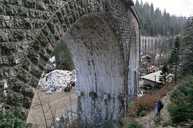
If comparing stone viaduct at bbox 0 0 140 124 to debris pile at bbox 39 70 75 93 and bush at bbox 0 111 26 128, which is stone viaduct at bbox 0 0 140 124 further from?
debris pile at bbox 39 70 75 93

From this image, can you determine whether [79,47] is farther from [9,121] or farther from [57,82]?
[57,82]

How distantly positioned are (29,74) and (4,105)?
680mm

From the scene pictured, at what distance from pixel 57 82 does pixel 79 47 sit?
15.5m

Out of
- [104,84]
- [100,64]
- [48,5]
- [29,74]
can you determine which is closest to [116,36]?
[100,64]

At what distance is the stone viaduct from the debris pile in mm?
9237

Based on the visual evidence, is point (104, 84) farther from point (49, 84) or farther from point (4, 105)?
point (49, 84)

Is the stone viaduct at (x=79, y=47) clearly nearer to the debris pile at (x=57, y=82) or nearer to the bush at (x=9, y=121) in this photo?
the bush at (x=9, y=121)

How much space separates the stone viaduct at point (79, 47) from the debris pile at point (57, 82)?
9237 mm

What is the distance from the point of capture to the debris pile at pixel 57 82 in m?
24.7

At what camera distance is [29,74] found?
4.57m

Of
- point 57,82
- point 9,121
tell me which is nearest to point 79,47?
point 9,121

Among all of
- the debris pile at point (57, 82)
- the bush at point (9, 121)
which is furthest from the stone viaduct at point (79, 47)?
the debris pile at point (57, 82)

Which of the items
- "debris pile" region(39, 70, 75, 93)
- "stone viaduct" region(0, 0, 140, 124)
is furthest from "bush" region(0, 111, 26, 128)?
"debris pile" region(39, 70, 75, 93)

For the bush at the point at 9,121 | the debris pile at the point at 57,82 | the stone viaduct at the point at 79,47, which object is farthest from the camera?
the debris pile at the point at 57,82
